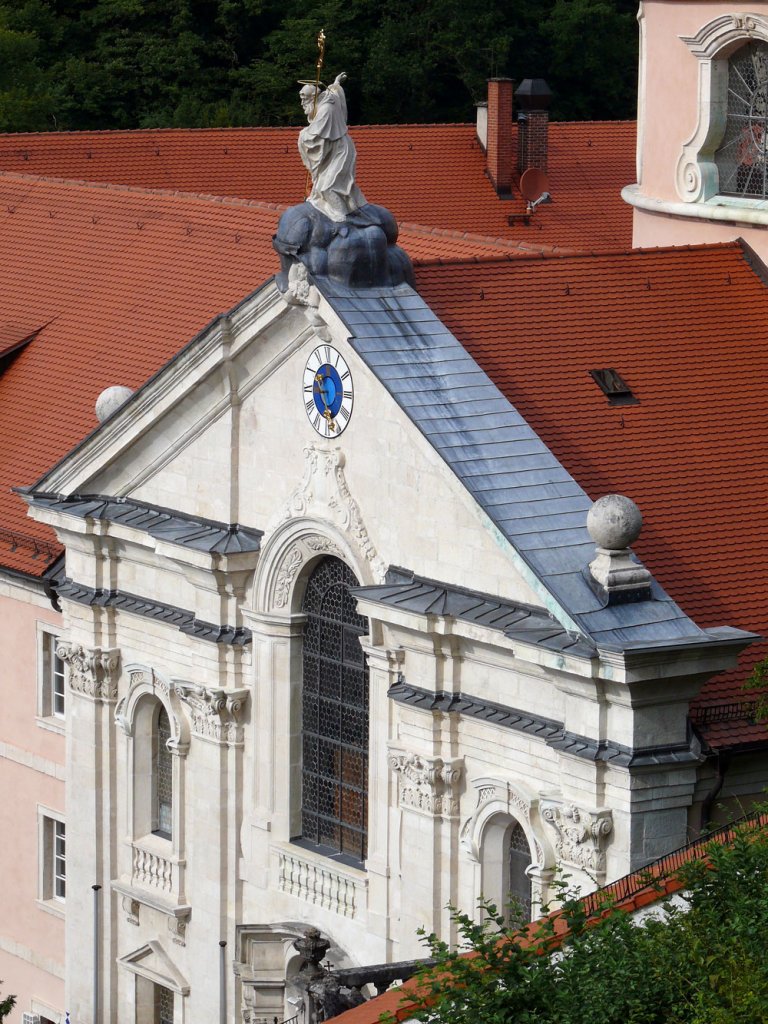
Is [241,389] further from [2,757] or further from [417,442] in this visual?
[2,757]

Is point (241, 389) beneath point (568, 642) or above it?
above

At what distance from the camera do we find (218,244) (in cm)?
4403

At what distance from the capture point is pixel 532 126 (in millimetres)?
59406

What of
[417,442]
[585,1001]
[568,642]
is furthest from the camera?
[417,442]

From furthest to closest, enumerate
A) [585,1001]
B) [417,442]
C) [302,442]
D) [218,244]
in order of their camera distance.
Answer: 1. [218,244]
2. [302,442]
3. [417,442]
4. [585,1001]

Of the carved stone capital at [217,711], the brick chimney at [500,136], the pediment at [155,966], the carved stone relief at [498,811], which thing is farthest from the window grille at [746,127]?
the brick chimney at [500,136]

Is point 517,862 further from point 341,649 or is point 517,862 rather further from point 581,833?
point 341,649

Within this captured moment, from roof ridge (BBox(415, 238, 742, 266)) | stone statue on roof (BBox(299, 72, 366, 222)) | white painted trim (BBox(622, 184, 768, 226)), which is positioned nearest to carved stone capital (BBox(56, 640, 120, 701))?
roof ridge (BBox(415, 238, 742, 266))

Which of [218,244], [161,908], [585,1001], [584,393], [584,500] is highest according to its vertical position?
[218,244]

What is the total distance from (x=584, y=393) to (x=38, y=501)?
28.7 ft

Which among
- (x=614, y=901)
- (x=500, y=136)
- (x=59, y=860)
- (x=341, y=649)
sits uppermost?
(x=500, y=136)

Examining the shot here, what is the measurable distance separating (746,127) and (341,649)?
9522 mm

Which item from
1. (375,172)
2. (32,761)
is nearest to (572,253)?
(32,761)

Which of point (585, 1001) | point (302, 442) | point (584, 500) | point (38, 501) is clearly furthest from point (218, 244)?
point (585, 1001)
